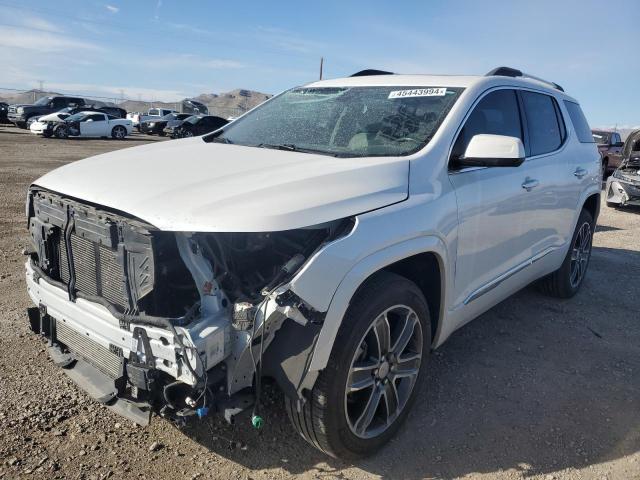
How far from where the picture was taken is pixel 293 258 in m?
2.34

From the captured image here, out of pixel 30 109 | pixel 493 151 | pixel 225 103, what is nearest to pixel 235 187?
pixel 493 151

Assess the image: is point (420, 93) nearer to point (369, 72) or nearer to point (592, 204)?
point (369, 72)

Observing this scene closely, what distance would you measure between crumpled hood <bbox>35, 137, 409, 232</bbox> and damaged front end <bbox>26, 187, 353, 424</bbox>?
0.09 metres

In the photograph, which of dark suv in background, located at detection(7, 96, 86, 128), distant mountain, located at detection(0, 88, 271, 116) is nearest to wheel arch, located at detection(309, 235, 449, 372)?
dark suv in background, located at detection(7, 96, 86, 128)

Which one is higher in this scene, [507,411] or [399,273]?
[399,273]

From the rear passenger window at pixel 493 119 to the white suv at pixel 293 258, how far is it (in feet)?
0.06

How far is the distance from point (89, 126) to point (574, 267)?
82.5 ft

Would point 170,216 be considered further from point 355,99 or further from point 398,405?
point 355,99

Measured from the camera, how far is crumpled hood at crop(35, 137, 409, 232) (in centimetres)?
224

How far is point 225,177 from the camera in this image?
8.50ft

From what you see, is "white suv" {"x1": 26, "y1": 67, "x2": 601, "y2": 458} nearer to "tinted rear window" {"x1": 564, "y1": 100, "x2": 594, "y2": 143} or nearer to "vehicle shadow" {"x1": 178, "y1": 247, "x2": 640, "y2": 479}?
"vehicle shadow" {"x1": 178, "y1": 247, "x2": 640, "y2": 479}

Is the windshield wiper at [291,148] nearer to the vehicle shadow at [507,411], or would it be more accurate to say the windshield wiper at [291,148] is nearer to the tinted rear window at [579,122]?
the vehicle shadow at [507,411]

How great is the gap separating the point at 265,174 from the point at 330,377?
1.01 meters

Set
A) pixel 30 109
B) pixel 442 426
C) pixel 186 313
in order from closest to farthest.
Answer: pixel 186 313 < pixel 442 426 < pixel 30 109
